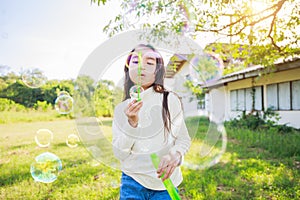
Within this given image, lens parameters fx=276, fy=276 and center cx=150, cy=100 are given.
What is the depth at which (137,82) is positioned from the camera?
1.40 metres

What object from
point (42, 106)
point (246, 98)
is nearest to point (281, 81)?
point (246, 98)

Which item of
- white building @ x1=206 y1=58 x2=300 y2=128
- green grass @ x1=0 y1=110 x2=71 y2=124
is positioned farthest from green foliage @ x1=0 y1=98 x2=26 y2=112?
white building @ x1=206 y1=58 x2=300 y2=128

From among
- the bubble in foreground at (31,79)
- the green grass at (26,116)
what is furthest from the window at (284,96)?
the green grass at (26,116)

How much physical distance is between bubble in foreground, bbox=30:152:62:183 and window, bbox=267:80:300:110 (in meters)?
7.00

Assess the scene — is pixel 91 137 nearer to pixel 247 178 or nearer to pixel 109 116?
pixel 109 116

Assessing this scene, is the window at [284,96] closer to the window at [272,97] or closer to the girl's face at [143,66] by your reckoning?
the window at [272,97]

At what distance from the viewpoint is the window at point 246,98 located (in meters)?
9.48

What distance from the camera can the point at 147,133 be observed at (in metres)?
1.39

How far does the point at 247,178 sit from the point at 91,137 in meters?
2.36

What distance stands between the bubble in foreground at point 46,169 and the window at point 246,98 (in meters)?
8.01

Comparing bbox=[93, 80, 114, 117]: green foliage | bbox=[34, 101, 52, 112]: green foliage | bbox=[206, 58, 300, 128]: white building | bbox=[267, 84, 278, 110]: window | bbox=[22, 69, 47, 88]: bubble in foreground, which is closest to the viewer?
bbox=[93, 80, 114, 117]: green foliage

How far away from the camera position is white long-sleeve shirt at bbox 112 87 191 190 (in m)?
1.36

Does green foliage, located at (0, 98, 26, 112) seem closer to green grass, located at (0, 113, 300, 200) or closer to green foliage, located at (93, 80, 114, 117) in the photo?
green grass, located at (0, 113, 300, 200)

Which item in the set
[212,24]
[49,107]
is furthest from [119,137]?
[49,107]
